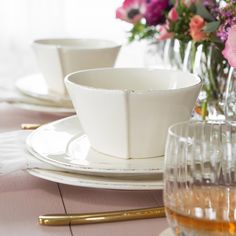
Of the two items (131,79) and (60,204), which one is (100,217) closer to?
(60,204)

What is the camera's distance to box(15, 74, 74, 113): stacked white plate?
1.10 meters

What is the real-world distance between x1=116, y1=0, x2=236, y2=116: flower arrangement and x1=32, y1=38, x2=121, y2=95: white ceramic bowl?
0.35ft

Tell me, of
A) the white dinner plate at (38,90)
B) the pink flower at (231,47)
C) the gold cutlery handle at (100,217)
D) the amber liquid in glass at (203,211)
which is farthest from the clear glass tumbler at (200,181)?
the white dinner plate at (38,90)

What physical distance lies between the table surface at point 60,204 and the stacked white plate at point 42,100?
12.4 inches

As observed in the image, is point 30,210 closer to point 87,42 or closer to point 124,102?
point 124,102

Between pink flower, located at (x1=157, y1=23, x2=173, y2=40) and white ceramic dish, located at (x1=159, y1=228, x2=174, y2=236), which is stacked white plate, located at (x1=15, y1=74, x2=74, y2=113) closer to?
pink flower, located at (x1=157, y1=23, x2=173, y2=40)

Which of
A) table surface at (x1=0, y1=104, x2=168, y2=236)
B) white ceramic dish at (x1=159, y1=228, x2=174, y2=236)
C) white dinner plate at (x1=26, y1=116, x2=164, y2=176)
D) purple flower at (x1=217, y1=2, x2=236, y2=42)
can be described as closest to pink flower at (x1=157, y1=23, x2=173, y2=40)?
purple flower at (x1=217, y1=2, x2=236, y2=42)

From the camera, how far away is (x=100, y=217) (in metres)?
0.65

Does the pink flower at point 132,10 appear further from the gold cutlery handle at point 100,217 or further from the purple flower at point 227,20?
the gold cutlery handle at point 100,217

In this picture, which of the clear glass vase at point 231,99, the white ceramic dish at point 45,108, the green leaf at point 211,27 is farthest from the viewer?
the white ceramic dish at point 45,108

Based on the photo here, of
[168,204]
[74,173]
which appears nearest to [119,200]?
[74,173]

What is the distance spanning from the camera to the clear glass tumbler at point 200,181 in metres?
0.54

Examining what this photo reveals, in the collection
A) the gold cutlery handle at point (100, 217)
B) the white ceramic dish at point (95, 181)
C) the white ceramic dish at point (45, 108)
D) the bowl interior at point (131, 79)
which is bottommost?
the white ceramic dish at point (45, 108)

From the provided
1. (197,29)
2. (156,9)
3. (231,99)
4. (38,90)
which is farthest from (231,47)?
(38,90)
